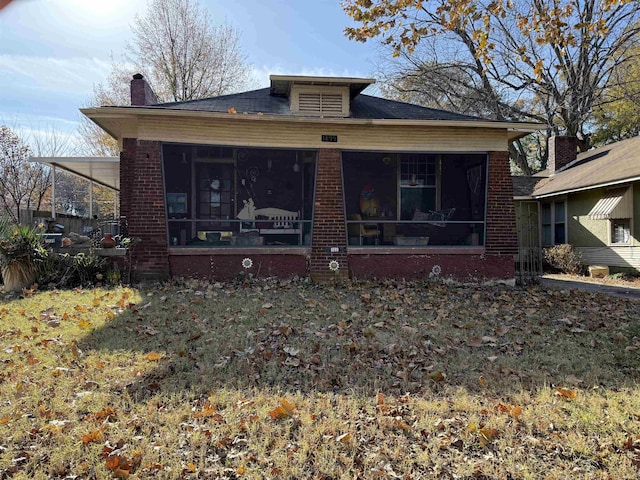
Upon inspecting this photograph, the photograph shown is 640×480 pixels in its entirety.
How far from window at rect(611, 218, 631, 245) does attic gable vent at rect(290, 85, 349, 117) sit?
9.76 meters

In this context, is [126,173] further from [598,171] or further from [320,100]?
[598,171]

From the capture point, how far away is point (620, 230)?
1472cm

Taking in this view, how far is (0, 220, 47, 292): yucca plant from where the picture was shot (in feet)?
29.7

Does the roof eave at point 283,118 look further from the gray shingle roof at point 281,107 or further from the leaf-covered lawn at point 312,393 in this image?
the leaf-covered lawn at point 312,393

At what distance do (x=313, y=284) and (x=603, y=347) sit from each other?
5675 millimetres

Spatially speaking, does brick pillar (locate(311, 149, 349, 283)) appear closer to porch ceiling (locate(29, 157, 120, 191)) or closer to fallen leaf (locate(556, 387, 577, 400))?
porch ceiling (locate(29, 157, 120, 191))

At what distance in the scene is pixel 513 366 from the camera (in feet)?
16.4

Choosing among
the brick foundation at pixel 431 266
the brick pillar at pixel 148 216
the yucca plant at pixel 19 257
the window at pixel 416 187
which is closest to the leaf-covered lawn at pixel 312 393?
the yucca plant at pixel 19 257

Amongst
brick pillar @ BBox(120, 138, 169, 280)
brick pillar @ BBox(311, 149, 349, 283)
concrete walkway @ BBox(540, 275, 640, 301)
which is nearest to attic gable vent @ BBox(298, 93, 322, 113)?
brick pillar @ BBox(311, 149, 349, 283)

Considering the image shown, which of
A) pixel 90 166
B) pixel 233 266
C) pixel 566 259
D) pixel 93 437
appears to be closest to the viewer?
pixel 93 437

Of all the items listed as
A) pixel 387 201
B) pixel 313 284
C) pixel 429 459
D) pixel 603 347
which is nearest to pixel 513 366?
pixel 603 347

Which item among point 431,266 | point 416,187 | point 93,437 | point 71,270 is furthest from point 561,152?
point 93,437

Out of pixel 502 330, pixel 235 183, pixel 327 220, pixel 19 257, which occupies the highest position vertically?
pixel 235 183

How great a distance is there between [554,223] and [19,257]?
17394mm
